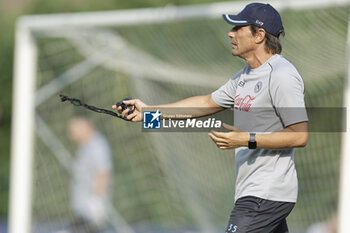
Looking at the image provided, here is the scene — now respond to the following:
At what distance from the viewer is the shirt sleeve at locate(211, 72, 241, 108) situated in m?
4.20

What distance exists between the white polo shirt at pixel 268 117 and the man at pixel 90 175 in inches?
155

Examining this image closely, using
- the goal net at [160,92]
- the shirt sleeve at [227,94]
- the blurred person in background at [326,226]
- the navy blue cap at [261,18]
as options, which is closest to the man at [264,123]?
the navy blue cap at [261,18]

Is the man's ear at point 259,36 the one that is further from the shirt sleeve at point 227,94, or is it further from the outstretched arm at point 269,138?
the outstretched arm at point 269,138

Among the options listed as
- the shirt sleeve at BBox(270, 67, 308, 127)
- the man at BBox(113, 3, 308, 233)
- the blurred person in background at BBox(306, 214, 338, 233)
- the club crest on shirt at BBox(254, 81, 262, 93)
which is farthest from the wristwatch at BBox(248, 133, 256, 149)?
the blurred person in background at BBox(306, 214, 338, 233)

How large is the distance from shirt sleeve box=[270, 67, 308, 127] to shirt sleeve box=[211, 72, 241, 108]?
447mm

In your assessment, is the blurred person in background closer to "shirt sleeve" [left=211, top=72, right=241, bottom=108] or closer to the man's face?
"shirt sleeve" [left=211, top=72, right=241, bottom=108]

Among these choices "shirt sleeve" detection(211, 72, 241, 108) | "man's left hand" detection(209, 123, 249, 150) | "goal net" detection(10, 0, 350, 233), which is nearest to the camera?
"man's left hand" detection(209, 123, 249, 150)

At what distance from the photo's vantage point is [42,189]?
33.1 feet

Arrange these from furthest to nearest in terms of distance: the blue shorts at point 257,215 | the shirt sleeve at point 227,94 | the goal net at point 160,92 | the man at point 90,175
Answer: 1. the man at point 90,175
2. the goal net at point 160,92
3. the shirt sleeve at point 227,94
4. the blue shorts at point 257,215

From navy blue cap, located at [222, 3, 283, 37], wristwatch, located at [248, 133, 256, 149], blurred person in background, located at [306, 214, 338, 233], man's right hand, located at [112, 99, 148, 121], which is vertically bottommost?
blurred person in background, located at [306, 214, 338, 233]

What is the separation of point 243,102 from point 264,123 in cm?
18

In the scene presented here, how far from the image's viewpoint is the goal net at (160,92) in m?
7.65

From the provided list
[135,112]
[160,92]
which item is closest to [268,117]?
[135,112]

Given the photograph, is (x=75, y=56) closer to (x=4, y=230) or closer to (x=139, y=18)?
(x=139, y=18)
